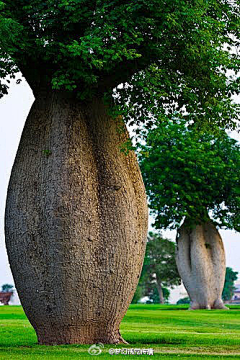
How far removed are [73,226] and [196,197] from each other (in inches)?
815

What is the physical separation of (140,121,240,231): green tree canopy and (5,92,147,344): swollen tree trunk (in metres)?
19.0

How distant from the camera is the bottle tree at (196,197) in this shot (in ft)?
104

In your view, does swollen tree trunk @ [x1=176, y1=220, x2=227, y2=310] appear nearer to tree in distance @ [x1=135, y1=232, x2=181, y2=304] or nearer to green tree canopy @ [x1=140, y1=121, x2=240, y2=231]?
green tree canopy @ [x1=140, y1=121, x2=240, y2=231]

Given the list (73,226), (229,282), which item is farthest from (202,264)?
(229,282)

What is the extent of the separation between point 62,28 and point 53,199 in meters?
3.09

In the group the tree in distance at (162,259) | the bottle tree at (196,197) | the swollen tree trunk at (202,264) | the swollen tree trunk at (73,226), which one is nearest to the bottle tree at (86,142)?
the swollen tree trunk at (73,226)

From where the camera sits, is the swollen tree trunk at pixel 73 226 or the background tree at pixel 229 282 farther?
the background tree at pixel 229 282

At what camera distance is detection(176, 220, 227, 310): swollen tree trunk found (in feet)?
107

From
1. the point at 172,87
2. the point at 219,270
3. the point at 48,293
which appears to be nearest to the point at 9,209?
the point at 48,293

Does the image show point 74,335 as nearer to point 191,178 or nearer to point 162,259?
point 191,178

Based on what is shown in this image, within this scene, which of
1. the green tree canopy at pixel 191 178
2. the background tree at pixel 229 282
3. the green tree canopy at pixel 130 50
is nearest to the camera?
the green tree canopy at pixel 130 50

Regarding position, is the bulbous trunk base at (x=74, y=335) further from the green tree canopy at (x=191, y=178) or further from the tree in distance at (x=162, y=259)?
the tree in distance at (x=162, y=259)

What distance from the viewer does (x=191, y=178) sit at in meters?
31.6

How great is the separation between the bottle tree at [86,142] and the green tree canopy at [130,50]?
3 centimetres
